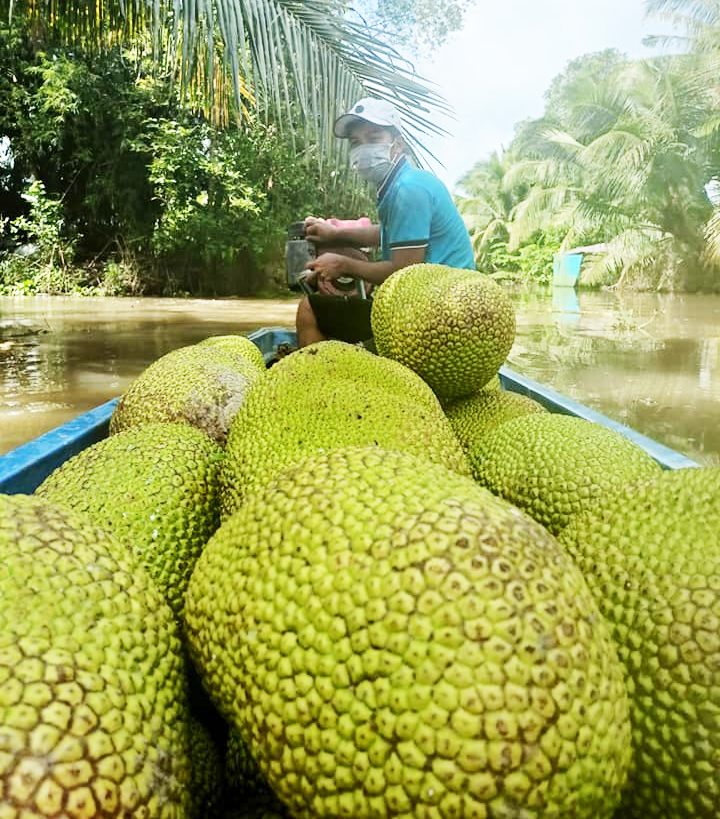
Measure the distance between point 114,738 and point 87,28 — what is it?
403 cm

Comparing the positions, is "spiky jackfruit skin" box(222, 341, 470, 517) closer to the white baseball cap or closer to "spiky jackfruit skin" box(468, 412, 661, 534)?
"spiky jackfruit skin" box(468, 412, 661, 534)

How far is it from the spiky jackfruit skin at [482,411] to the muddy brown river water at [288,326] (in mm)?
2542

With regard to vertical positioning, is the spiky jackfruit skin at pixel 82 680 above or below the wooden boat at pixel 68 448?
above

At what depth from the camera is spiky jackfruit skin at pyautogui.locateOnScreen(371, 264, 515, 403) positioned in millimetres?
1503

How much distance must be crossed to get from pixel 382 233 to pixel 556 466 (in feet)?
5.62

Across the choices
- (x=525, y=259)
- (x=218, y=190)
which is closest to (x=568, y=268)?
(x=525, y=259)

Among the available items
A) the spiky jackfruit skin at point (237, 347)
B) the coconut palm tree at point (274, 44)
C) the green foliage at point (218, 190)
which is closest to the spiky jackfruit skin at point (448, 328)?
the spiky jackfruit skin at point (237, 347)

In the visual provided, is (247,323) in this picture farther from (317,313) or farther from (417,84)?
(317,313)

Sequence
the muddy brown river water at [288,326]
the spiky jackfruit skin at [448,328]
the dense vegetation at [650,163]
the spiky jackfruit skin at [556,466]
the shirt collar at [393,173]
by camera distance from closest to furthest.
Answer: the spiky jackfruit skin at [556,466] → the spiky jackfruit skin at [448,328] → the shirt collar at [393,173] → the muddy brown river water at [288,326] → the dense vegetation at [650,163]

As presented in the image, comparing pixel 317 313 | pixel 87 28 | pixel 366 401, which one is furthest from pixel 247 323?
pixel 366 401

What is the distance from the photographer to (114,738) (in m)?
0.51

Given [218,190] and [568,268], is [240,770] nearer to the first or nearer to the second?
[218,190]

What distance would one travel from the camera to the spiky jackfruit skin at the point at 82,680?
0.47 m

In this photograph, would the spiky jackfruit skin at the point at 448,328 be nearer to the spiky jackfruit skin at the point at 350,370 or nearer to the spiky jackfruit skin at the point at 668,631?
the spiky jackfruit skin at the point at 350,370
